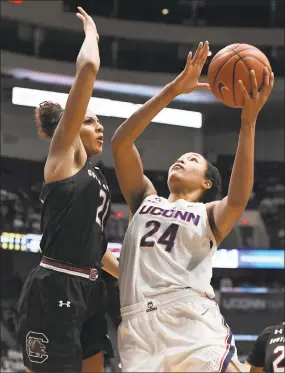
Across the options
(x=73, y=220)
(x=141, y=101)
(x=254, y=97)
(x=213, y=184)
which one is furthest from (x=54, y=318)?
(x=141, y=101)

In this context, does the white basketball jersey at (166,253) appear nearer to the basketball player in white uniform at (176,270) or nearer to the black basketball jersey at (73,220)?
the basketball player in white uniform at (176,270)

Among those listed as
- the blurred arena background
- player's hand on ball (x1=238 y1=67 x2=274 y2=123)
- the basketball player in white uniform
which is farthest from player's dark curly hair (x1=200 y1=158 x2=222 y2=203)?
the blurred arena background

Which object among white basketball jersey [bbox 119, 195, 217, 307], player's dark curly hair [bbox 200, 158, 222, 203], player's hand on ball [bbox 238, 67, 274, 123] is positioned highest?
player's hand on ball [bbox 238, 67, 274, 123]

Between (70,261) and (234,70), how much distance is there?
127 centimetres

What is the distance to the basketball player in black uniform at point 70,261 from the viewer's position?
2.75 m

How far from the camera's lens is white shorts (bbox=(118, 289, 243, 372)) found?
9.05ft

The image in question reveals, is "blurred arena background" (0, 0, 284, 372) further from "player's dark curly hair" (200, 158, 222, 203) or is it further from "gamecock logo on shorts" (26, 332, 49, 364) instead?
"gamecock logo on shorts" (26, 332, 49, 364)

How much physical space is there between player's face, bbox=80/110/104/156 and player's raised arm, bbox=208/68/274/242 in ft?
2.37

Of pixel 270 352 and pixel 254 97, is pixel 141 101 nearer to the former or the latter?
pixel 270 352

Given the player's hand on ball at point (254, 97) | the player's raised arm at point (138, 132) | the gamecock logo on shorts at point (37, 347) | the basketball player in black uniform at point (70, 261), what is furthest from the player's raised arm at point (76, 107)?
the gamecock logo on shorts at point (37, 347)

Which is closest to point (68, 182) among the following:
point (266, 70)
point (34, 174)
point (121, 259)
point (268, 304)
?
point (121, 259)

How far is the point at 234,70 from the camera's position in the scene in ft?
9.99

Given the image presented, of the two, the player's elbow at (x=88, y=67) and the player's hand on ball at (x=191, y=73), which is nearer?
the player's elbow at (x=88, y=67)

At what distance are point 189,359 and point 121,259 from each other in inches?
25.4
